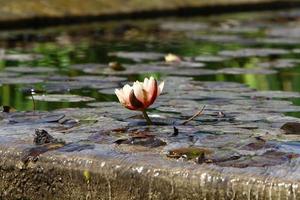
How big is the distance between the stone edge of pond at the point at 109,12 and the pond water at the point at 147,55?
22 centimetres

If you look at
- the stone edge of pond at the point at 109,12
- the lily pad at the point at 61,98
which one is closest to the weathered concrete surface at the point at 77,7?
the stone edge of pond at the point at 109,12

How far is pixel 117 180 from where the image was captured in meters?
2.34

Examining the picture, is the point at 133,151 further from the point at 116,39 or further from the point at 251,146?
the point at 116,39

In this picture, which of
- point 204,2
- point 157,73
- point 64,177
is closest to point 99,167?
point 64,177

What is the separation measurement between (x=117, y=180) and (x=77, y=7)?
22.4 feet

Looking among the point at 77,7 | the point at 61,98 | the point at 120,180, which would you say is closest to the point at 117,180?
the point at 120,180

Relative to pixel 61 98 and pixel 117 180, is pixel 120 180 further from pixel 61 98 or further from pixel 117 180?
pixel 61 98

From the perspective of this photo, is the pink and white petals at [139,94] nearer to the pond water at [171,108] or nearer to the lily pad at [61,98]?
the pond water at [171,108]

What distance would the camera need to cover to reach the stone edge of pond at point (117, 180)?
2162 millimetres

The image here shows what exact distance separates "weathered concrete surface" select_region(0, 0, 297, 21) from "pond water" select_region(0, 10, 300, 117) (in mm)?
252

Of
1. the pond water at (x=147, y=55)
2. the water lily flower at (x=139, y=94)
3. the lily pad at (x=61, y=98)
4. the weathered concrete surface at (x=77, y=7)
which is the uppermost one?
the water lily flower at (x=139, y=94)

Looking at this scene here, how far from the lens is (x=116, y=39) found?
7.55 meters

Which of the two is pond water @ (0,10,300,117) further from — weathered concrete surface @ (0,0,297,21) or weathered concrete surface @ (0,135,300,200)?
weathered concrete surface @ (0,135,300,200)

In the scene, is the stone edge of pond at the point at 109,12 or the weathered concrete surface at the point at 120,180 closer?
the weathered concrete surface at the point at 120,180
